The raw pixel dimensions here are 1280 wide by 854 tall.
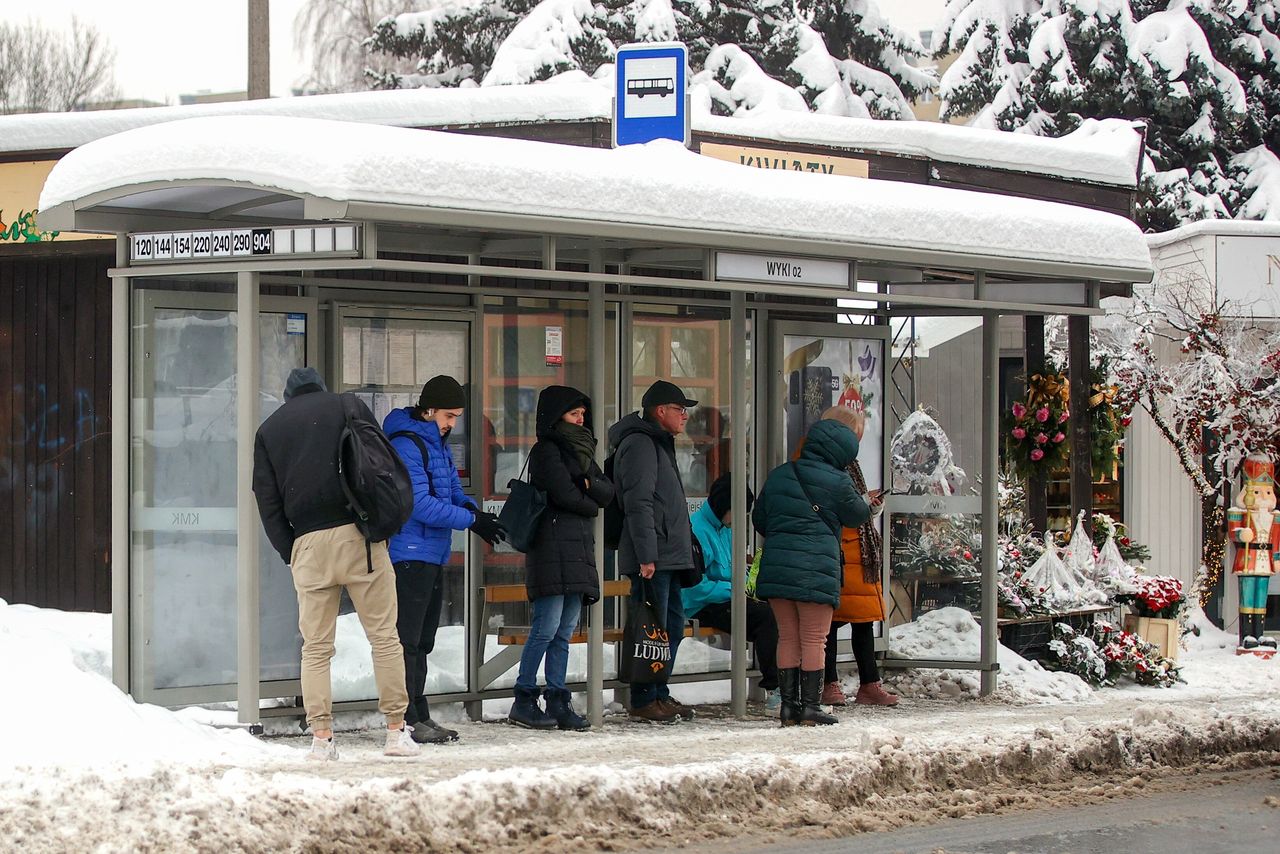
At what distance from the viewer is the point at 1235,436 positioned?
13273mm

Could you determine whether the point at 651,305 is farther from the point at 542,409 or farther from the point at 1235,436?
the point at 1235,436

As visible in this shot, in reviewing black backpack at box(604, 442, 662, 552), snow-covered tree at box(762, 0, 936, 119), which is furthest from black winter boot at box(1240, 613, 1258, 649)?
snow-covered tree at box(762, 0, 936, 119)

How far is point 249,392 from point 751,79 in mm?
17286

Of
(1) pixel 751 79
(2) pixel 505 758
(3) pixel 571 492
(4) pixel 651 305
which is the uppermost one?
(1) pixel 751 79

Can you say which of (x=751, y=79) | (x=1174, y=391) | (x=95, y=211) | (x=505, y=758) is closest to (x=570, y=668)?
(x=505, y=758)

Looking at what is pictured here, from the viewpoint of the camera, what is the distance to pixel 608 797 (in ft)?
21.1

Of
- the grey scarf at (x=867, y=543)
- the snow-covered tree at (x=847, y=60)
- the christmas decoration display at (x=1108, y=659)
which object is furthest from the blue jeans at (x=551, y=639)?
the snow-covered tree at (x=847, y=60)

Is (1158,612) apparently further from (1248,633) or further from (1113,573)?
(1248,633)

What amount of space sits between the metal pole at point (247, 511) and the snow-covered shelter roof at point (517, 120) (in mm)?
3316

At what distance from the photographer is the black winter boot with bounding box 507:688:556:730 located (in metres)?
8.42

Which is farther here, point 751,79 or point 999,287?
point 751,79

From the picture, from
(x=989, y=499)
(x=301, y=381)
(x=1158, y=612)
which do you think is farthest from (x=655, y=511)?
(x=1158, y=612)

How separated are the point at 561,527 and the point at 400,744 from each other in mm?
1511

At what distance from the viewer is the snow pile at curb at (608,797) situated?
5.71 m
